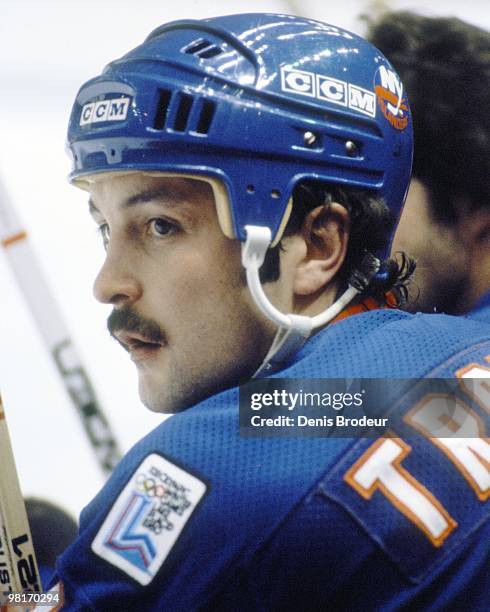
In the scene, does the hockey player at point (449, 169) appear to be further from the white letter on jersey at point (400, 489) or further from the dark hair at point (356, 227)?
the white letter on jersey at point (400, 489)

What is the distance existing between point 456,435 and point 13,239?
46.9 inches

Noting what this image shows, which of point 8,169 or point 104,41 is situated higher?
point 104,41

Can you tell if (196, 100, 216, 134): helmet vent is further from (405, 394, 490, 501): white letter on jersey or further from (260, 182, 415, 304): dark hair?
(405, 394, 490, 501): white letter on jersey

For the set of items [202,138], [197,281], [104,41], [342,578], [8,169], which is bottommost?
[342,578]

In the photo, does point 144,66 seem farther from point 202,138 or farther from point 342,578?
point 342,578

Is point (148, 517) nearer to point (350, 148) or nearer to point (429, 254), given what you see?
point (350, 148)

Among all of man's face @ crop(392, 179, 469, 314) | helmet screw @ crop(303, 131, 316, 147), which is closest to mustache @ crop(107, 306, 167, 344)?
helmet screw @ crop(303, 131, 316, 147)

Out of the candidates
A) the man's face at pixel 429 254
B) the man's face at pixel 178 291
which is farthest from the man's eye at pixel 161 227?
the man's face at pixel 429 254

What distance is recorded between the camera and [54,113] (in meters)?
1.65

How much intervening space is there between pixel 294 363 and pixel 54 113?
3.29 feet

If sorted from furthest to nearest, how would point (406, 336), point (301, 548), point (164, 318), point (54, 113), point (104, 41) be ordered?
point (54, 113), point (104, 41), point (164, 318), point (406, 336), point (301, 548)

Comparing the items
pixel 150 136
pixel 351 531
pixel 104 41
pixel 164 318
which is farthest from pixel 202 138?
pixel 104 41

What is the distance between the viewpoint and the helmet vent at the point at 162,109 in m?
0.87

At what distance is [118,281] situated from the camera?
0.91 metres
